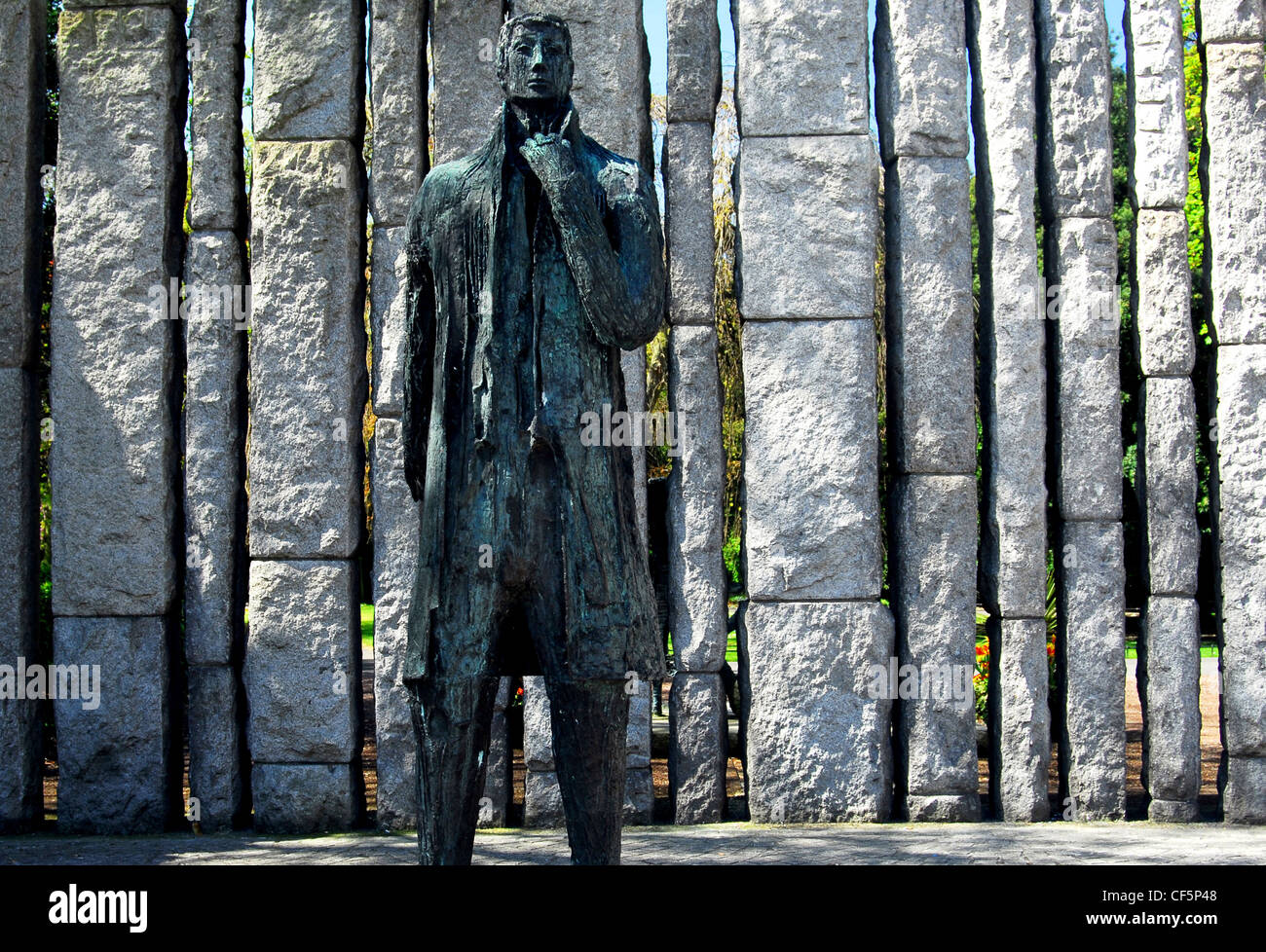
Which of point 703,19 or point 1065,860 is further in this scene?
point 703,19

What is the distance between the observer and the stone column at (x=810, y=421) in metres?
6.78

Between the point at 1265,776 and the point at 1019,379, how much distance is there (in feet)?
8.00

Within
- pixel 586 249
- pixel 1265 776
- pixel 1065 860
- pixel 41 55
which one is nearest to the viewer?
pixel 586 249

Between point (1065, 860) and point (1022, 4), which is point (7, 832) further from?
point (1022, 4)

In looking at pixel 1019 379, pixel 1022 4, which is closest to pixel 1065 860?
pixel 1019 379

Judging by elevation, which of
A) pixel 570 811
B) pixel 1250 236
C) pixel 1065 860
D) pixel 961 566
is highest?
pixel 1250 236

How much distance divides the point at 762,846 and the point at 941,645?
4.77ft

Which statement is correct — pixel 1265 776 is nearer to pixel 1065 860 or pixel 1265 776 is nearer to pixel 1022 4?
pixel 1065 860

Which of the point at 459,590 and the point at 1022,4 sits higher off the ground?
the point at 1022,4

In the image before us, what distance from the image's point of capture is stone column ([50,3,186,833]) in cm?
689

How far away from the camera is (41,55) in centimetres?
730

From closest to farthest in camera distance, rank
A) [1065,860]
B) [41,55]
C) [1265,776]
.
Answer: [1065,860] → [1265,776] → [41,55]

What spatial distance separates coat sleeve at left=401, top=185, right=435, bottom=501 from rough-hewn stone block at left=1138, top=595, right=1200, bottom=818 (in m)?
4.40

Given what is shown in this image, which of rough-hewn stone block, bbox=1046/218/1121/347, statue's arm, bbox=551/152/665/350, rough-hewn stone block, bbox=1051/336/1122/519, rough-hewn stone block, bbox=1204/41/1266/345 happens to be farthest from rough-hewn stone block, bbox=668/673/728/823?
rough-hewn stone block, bbox=1204/41/1266/345
